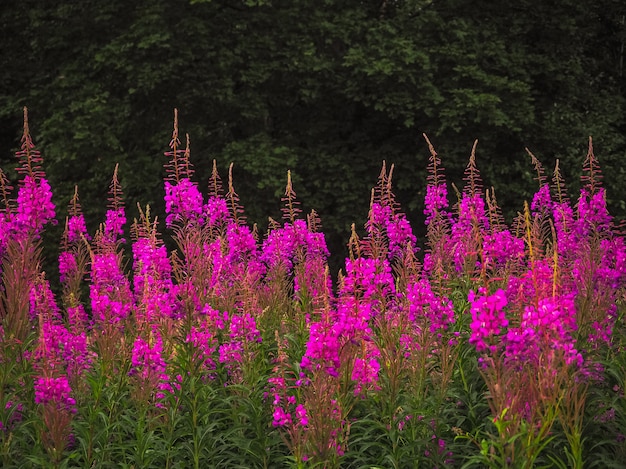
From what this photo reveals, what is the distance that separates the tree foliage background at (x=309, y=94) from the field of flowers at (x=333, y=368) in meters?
9.97

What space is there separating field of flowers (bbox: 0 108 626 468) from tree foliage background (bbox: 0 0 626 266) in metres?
9.97

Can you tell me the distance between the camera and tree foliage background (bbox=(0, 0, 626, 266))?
690 inches

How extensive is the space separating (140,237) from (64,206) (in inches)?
377

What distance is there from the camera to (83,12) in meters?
18.4

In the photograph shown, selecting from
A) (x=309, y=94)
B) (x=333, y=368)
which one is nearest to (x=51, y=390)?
(x=333, y=368)

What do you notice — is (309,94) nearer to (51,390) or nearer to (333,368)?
(51,390)

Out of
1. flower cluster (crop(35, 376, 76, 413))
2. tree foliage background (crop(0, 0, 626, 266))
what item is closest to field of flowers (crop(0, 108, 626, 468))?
flower cluster (crop(35, 376, 76, 413))

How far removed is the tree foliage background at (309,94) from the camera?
1752 centimetres

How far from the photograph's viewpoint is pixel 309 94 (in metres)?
18.3

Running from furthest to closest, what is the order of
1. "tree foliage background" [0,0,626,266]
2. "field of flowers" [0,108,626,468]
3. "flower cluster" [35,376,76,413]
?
"tree foliage background" [0,0,626,266] → "flower cluster" [35,376,76,413] → "field of flowers" [0,108,626,468]

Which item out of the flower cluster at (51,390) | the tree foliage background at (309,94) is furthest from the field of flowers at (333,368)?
the tree foliage background at (309,94)

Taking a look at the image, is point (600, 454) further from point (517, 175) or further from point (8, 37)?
point (8, 37)

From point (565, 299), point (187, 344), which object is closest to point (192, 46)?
point (187, 344)

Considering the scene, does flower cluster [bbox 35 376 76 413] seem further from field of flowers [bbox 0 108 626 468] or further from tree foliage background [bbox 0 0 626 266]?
tree foliage background [bbox 0 0 626 266]
